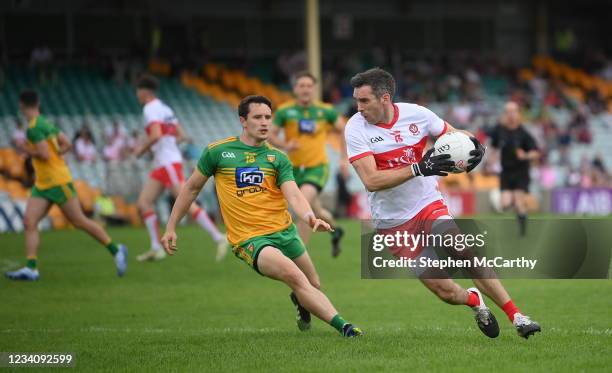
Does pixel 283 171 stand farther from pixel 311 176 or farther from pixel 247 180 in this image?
pixel 311 176

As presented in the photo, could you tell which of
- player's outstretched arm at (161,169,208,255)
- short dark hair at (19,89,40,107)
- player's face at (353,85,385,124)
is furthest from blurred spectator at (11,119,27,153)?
player's face at (353,85,385,124)

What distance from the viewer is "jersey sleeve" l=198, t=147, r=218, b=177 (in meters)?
8.98

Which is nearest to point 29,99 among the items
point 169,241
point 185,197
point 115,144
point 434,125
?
point 185,197

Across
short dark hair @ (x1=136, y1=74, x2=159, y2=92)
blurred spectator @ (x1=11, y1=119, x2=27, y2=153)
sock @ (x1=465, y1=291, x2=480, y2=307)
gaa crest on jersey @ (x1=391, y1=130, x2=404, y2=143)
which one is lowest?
blurred spectator @ (x1=11, y1=119, x2=27, y2=153)

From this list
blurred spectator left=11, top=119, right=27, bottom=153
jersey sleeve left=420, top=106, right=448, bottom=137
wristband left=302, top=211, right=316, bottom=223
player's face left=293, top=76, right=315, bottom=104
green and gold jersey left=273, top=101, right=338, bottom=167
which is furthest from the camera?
blurred spectator left=11, top=119, right=27, bottom=153

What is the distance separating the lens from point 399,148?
8.56 meters

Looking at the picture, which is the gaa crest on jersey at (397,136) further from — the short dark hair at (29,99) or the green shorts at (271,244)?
the short dark hair at (29,99)

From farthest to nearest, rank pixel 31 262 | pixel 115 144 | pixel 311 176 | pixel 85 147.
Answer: pixel 115 144 → pixel 85 147 → pixel 311 176 → pixel 31 262

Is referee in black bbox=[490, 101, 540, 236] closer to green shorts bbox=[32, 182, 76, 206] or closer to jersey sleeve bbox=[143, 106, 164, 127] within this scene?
jersey sleeve bbox=[143, 106, 164, 127]

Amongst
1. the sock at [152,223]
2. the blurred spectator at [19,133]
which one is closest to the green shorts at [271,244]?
the sock at [152,223]

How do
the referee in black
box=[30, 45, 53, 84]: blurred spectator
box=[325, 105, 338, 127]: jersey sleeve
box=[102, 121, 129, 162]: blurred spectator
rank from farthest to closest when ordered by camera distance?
1. box=[30, 45, 53, 84]: blurred spectator
2. box=[102, 121, 129, 162]: blurred spectator
3. the referee in black
4. box=[325, 105, 338, 127]: jersey sleeve

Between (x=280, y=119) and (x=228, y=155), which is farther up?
(x=228, y=155)

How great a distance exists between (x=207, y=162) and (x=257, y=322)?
241 cm

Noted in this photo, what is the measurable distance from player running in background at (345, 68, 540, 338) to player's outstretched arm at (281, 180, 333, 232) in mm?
527
